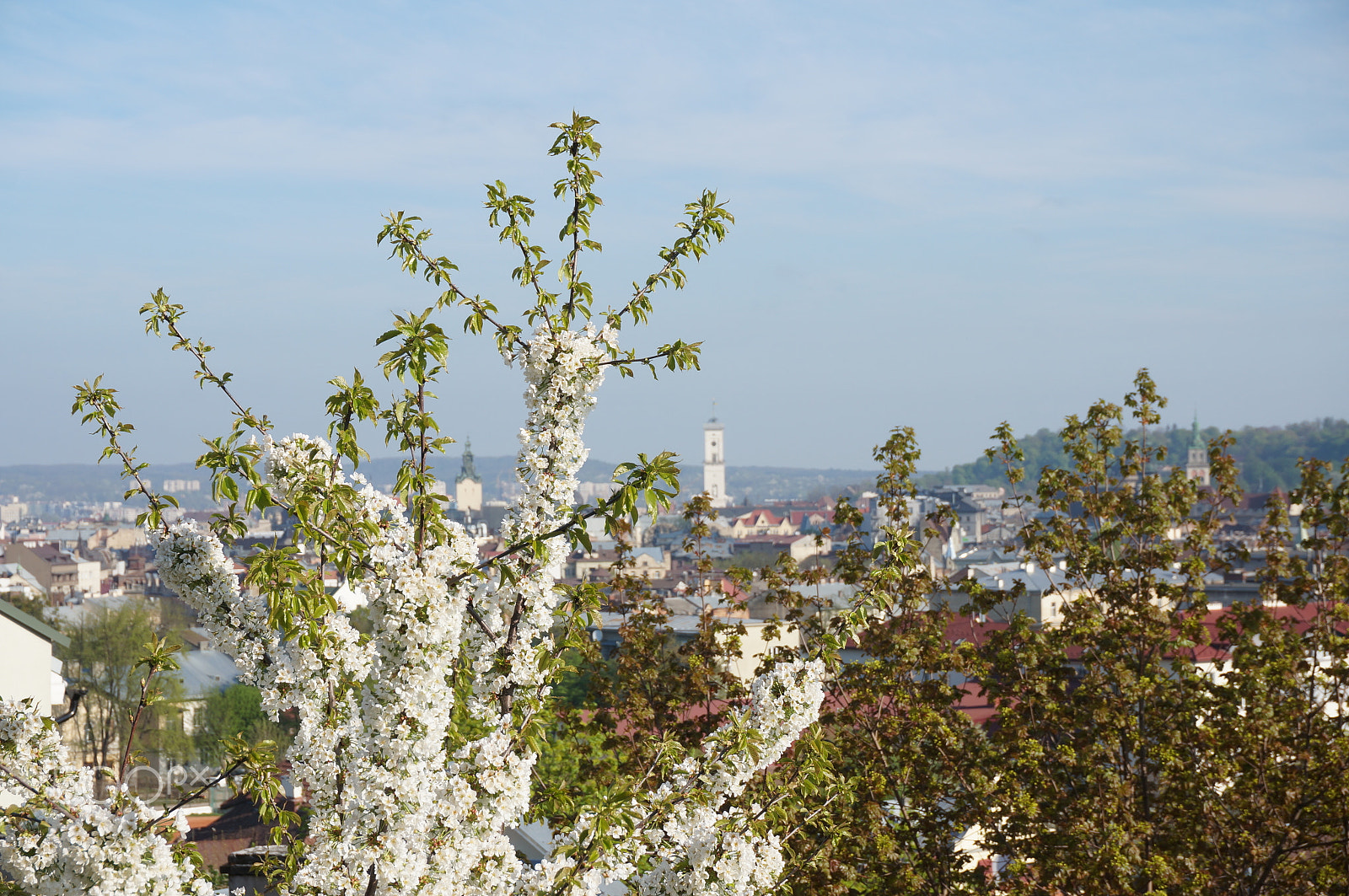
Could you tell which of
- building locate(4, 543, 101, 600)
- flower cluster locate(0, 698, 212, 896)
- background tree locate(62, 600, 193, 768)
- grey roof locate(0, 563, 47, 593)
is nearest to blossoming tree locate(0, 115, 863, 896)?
flower cluster locate(0, 698, 212, 896)

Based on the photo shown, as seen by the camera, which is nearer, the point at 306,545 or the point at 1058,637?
the point at 306,545

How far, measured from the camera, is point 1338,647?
7781 mm

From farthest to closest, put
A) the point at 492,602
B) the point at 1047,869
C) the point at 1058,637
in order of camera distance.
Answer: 1. the point at 1058,637
2. the point at 1047,869
3. the point at 492,602

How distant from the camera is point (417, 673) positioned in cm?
321

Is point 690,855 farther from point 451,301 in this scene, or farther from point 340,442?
point 451,301

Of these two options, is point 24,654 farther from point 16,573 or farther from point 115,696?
point 16,573

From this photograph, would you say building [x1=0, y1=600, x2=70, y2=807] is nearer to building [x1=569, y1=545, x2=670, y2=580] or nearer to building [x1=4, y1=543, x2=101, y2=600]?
building [x1=569, y1=545, x2=670, y2=580]

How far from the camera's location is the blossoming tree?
3154 millimetres

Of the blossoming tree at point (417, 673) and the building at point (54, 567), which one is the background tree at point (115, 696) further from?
the building at point (54, 567)

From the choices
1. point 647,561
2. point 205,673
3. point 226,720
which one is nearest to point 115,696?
point 226,720

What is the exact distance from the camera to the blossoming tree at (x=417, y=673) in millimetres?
3154

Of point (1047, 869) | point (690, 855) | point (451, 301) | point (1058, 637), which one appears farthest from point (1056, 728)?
point (451, 301)

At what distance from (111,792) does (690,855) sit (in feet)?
5.61

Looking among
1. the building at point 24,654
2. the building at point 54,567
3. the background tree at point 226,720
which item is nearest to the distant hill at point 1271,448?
the building at point 54,567
